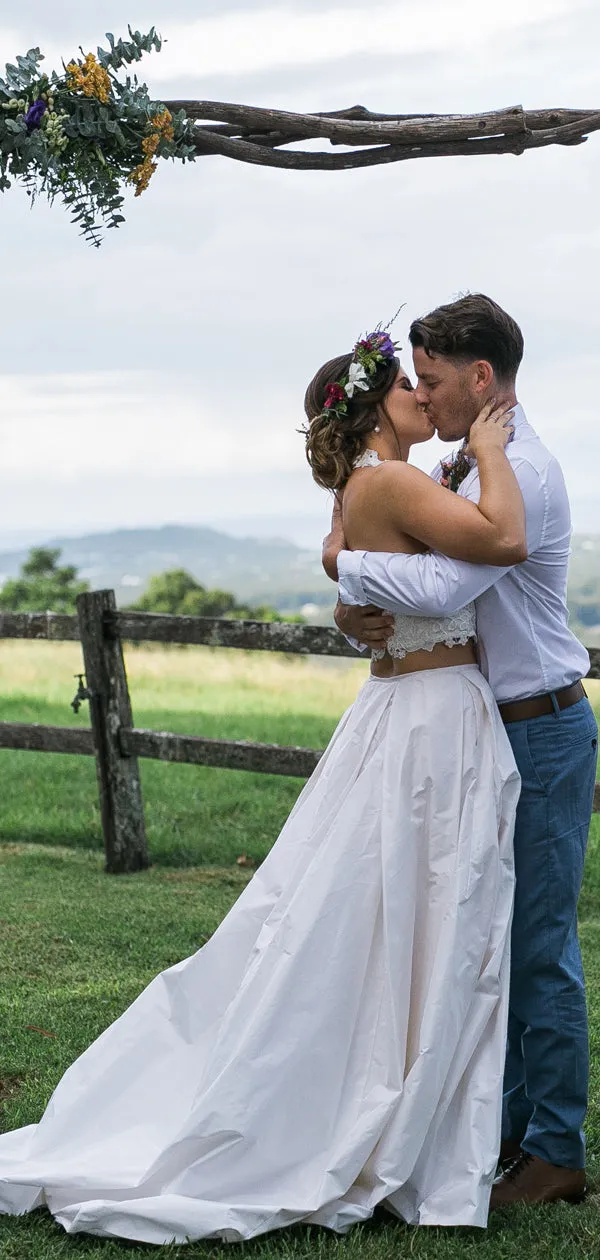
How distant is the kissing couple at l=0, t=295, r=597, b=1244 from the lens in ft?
10.2

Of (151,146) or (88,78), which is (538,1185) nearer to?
(151,146)

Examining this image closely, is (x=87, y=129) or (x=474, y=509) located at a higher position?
(x=87, y=129)

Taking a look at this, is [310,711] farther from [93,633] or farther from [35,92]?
[35,92]

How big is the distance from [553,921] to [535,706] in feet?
1.80

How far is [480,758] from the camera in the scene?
A: 128 inches

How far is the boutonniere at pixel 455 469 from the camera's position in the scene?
11.0 feet

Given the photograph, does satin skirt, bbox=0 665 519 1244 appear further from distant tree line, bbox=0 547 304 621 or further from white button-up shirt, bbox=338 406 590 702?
distant tree line, bbox=0 547 304 621

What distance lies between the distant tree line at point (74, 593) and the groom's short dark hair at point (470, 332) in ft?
62.0

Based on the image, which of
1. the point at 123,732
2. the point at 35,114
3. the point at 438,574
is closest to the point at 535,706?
the point at 438,574

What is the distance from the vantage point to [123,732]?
290 inches

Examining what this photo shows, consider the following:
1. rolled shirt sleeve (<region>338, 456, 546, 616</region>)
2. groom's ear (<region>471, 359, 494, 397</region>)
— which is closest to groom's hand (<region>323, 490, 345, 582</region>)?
rolled shirt sleeve (<region>338, 456, 546, 616</region>)

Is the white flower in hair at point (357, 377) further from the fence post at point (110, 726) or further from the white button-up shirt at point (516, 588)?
the fence post at point (110, 726)

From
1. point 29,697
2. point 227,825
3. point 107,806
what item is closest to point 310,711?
point 29,697

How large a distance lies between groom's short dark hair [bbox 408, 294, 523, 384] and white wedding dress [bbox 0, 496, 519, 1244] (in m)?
0.66
